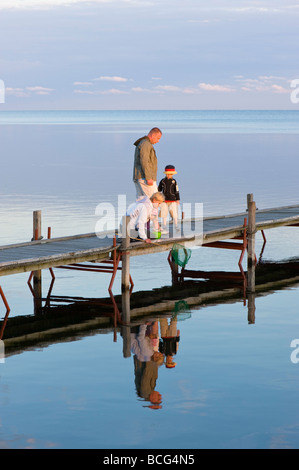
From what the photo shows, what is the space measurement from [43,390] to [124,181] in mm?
33621

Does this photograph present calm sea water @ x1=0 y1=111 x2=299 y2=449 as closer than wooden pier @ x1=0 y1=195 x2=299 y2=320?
Yes

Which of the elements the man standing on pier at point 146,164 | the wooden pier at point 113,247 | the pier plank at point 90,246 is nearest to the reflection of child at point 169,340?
the wooden pier at point 113,247

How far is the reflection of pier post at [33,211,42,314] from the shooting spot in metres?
19.0

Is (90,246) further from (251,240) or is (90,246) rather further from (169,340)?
(251,240)

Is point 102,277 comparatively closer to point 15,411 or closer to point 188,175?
point 15,411

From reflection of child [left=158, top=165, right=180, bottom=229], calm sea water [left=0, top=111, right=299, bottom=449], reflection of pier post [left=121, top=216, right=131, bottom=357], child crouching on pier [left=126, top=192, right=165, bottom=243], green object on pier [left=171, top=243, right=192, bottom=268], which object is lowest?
calm sea water [left=0, top=111, right=299, bottom=449]

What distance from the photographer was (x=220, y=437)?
1146cm

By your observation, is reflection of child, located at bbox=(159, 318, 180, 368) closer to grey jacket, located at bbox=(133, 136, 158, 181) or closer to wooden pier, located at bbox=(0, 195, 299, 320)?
wooden pier, located at bbox=(0, 195, 299, 320)

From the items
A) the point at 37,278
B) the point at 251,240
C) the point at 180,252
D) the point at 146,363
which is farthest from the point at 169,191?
the point at 146,363

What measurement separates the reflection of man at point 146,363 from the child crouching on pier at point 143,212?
7.76ft

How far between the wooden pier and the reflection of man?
6.43ft

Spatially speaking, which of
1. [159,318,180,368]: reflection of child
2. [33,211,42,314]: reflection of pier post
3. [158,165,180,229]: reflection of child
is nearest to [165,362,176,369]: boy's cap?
[159,318,180,368]: reflection of child
